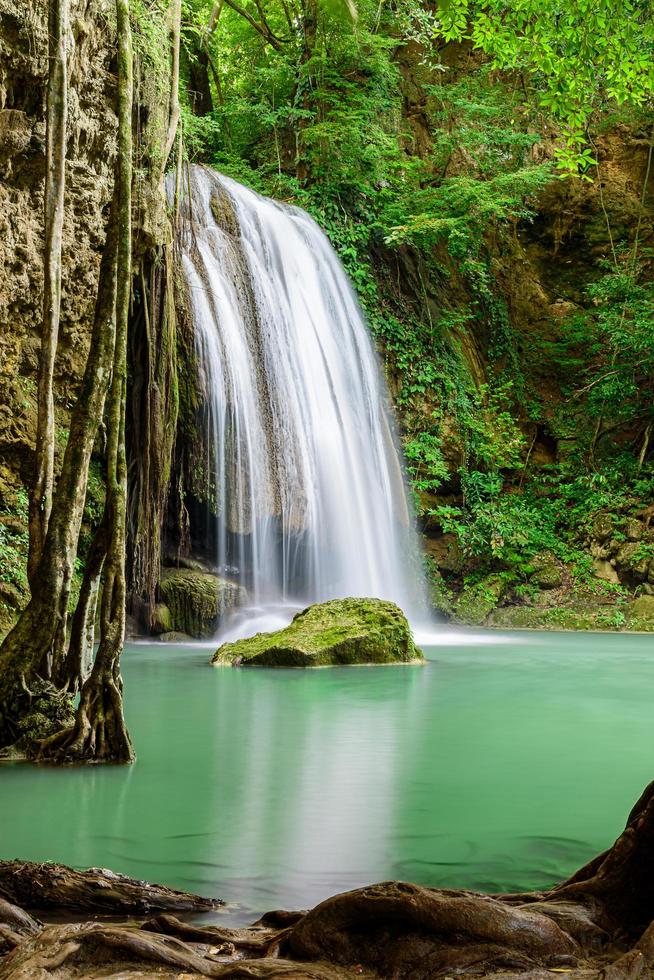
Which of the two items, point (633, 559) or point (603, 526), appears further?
point (603, 526)

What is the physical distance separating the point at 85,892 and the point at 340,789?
2219 mm

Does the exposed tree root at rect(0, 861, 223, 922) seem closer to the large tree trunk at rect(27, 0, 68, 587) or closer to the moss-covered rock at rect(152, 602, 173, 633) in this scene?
the large tree trunk at rect(27, 0, 68, 587)

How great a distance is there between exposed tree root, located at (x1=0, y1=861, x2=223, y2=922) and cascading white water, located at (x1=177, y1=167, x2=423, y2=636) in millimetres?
10523

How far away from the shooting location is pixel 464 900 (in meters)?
2.35

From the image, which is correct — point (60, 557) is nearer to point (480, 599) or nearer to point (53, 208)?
point (53, 208)

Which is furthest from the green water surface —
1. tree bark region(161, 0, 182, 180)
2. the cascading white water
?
the cascading white water

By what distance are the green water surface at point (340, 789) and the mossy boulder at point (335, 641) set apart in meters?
1.29

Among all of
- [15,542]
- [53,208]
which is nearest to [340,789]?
[53,208]

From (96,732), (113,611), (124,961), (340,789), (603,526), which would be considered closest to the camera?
(124,961)

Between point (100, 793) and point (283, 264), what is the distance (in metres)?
13.0

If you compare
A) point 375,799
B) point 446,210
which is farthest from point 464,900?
point 446,210

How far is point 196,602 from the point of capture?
13789 mm

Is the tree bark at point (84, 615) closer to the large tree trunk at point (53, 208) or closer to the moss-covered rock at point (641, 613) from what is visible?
the large tree trunk at point (53, 208)

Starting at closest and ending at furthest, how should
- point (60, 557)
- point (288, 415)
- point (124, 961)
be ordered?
point (124, 961) < point (60, 557) < point (288, 415)
